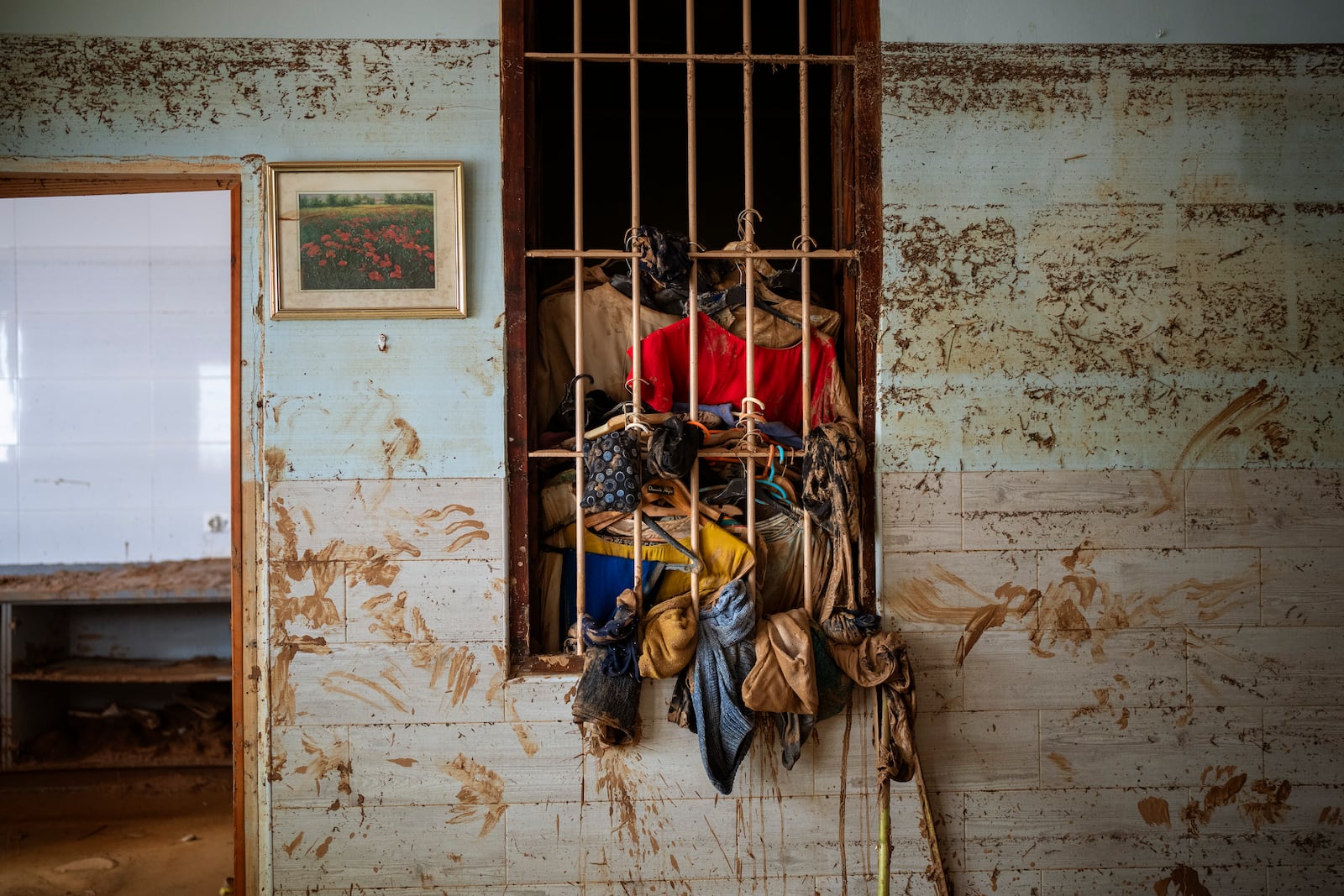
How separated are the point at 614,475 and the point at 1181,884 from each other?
81.3 inches

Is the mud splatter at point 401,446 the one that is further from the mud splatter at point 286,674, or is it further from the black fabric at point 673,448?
the black fabric at point 673,448

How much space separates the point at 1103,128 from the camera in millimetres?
2273

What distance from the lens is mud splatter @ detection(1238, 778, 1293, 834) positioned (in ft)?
7.47

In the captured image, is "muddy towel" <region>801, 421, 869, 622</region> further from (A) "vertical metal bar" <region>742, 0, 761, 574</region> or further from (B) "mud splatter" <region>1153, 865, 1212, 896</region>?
(B) "mud splatter" <region>1153, 865, 1212, 896</region>

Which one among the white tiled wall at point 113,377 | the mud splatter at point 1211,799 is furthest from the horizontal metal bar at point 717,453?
the white tiled wall at point 113,377

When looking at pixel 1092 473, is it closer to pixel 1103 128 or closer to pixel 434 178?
pixel 1103 128

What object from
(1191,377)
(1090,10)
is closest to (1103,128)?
(1090,10)

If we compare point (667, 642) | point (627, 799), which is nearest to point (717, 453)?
point (667, 642)

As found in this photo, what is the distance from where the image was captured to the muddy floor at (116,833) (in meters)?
2.84

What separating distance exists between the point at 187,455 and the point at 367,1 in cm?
286

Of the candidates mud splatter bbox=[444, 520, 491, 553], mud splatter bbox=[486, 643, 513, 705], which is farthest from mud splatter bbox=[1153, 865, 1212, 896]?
mud splatter bbox=[444, 520, 491, 553]

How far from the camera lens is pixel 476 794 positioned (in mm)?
2176

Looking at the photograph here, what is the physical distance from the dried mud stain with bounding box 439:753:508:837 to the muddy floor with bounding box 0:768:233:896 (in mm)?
1317

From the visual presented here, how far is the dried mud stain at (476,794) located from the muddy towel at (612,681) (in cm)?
31
